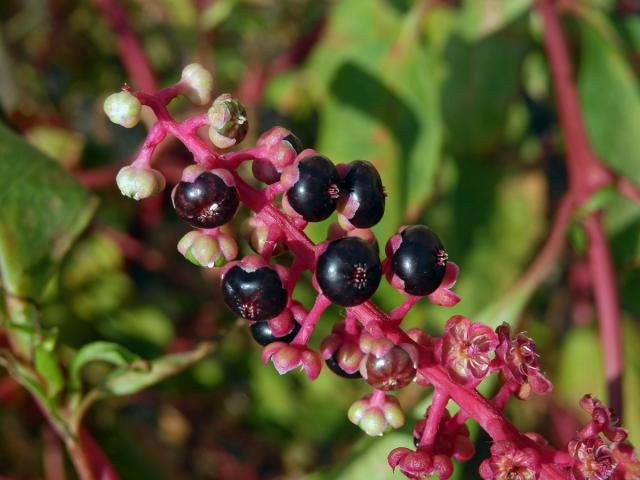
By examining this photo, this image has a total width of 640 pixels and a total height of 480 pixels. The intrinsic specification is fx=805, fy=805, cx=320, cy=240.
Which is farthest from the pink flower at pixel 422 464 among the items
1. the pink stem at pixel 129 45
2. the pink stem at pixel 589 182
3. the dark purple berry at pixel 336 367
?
the pink stem at pixel 129 45

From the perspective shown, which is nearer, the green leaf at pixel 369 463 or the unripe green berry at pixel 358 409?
the unripe green berry at pixel 358 409

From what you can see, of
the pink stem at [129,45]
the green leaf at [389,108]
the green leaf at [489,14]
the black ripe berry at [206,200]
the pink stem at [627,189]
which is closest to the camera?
the black ripe berry at [206,200]

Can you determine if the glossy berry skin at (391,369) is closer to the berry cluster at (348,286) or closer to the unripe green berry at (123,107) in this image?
the berry cluster at (348,286)

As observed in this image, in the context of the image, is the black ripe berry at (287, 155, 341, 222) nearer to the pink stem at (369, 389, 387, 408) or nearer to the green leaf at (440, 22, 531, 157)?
the pink stem at (369, 389, 387, 408)

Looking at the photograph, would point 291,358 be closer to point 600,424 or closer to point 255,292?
point 255,292

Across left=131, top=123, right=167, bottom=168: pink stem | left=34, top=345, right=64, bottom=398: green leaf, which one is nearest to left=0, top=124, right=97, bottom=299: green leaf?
left=34, top=345, right=64, bottom=398: green leaf

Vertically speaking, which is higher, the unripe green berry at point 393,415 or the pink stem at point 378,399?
the unripe green berry at point 393,415
